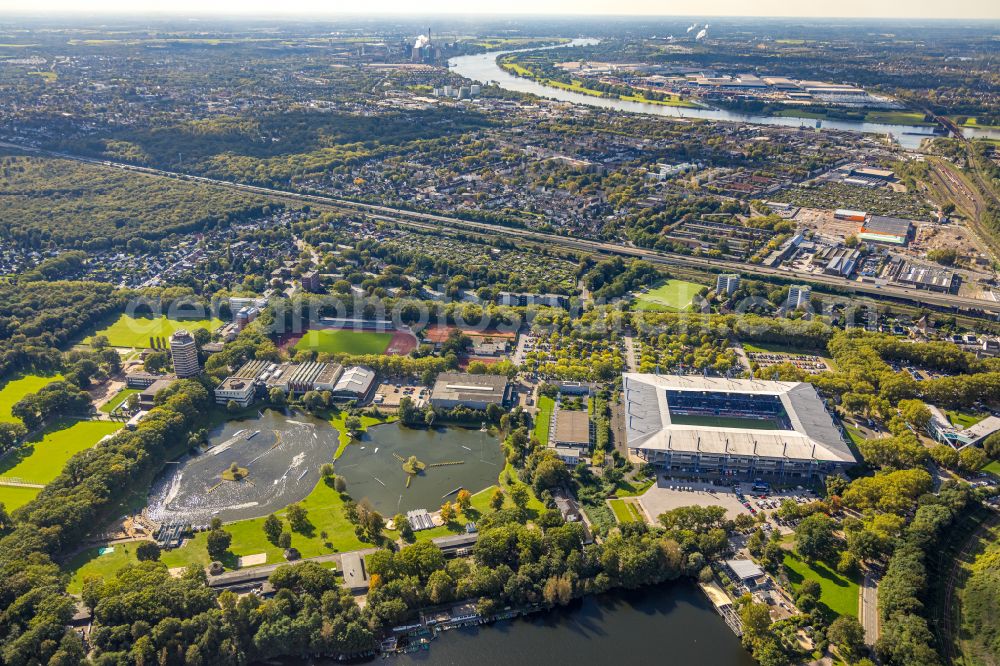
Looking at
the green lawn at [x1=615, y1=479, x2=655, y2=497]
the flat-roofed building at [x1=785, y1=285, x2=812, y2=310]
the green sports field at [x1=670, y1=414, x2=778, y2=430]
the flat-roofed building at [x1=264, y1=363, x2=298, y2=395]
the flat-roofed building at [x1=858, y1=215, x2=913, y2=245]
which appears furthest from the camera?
the flat-roofed building at [x1=858, y1=215, x2=913, y2=245]

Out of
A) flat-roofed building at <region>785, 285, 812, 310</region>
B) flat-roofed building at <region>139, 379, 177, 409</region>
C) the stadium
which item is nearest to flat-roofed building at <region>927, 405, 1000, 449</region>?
the stadium

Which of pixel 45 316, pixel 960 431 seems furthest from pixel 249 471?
pixel 960 431

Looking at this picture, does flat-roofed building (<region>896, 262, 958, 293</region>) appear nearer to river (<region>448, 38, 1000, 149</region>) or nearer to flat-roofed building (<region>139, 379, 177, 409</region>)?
flat-roofed building (<region>139, 379, 177, 409</region>)

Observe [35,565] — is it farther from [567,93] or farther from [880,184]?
[567,93]

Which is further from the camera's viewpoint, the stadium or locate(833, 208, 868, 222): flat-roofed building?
locate(833, 208, 868, 222): flat-roofed building

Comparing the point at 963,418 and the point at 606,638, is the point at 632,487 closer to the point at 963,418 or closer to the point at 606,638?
the point at 606,638

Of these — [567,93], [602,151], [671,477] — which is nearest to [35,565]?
[671,477]

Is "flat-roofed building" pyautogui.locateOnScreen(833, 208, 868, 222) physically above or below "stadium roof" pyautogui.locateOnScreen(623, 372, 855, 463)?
above

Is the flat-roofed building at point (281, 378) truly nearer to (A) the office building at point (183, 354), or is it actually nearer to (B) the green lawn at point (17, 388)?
(A) the office building at point (183, 354)
